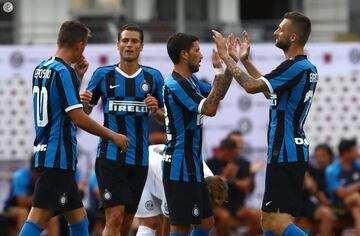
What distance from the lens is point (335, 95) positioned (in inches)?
752

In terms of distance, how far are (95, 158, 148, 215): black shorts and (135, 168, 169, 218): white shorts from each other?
37 centimetres

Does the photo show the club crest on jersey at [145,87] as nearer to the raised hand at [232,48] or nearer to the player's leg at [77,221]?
the raised hand at [232,48]

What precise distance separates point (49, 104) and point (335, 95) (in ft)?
28.7

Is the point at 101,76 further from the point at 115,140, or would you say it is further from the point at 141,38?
the point at 115,140

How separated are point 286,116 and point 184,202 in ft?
4.47

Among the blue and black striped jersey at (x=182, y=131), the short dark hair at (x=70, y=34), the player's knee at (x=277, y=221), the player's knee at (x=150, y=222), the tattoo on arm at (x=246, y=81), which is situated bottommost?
the player's knee at (x=150, y=222)

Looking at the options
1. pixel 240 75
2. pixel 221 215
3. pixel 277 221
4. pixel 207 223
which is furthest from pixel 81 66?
pixel 221 215

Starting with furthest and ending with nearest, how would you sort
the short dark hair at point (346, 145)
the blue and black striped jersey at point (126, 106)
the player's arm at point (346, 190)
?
the player's arm at point (346, 190), the short dark hair at point (346, 145), the blue and black striped jersey at point (126, 106)

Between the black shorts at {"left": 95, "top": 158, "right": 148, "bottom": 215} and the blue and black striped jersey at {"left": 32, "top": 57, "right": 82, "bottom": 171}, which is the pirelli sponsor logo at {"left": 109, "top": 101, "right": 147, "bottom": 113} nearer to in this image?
the black shorts at {"left": 95, "top": 158, "right": 148, "bottom": 215}

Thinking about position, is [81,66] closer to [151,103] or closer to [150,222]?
[151,103]

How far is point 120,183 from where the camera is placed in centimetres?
1231

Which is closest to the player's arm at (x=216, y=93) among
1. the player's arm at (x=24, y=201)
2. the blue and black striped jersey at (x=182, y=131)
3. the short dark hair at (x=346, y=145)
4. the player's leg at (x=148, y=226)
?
the blue and black striped jersey at (x=182, y=131)

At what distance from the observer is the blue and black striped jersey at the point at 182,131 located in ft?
38.3

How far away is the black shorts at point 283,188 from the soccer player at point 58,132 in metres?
1.51
